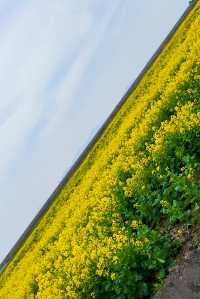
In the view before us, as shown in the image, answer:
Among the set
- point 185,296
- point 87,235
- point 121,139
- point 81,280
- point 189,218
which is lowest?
point 121,139

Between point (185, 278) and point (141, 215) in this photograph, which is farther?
point (141, 215)

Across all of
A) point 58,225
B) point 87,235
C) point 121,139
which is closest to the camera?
point 87,235

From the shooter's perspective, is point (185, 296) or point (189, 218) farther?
point (189, 218)

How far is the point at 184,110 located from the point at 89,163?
1638 cm

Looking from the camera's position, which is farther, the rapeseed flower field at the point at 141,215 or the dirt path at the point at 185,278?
the rapeseed flower field at the point at 141,215

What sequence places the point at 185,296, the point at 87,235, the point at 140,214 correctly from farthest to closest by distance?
1. the point at 87,235
2. the point at 140,214
3. the point at 185,296

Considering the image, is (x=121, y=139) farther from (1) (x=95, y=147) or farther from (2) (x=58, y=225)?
(1) (x=95, y=147)

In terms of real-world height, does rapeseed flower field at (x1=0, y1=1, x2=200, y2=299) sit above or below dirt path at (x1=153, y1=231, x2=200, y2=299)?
below

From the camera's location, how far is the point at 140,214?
12000 mm

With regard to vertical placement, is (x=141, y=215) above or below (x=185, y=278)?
below

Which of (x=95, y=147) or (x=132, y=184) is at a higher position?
(x=132, y=184)

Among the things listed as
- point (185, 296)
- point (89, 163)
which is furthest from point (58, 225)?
point (185, 296)

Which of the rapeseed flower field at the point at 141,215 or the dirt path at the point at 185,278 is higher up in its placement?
the dirt path at the point at 185,278

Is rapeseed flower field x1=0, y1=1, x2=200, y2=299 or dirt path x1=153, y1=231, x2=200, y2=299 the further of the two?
rapeseed flower field x1=0, y1=1, x2=200, y2=299
